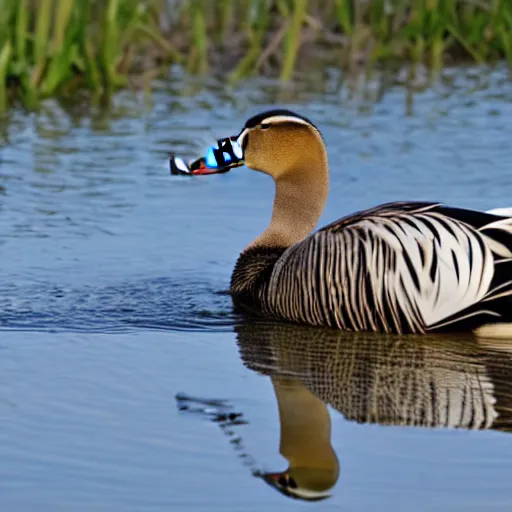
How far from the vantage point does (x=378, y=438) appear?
522 cm

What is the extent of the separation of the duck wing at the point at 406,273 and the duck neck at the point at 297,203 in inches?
24.3

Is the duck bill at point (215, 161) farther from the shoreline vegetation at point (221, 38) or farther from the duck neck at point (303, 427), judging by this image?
the shoreline vegetation at point (221, 38)

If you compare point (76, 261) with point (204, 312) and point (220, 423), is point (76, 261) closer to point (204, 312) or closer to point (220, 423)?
point (204, 312)

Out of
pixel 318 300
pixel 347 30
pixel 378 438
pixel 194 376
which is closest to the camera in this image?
pixel 378 438

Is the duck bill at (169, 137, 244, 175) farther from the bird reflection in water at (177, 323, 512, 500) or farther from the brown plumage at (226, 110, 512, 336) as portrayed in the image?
the bird reflection in water at (177, 323, 512, 500)

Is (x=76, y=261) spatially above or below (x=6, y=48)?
below

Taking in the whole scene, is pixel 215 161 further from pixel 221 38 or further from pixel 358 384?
pixel 221 38

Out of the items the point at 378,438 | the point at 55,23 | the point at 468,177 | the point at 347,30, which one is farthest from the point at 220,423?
the point at 347,30

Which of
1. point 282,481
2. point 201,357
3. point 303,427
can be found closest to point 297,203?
point 201,357

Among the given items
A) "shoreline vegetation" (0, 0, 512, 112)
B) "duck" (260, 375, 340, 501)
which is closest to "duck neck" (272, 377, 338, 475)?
"duck" (260, 375, 340, 501)

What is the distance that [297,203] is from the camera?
8.03 metres

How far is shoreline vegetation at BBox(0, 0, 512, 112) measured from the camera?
40.7 feet

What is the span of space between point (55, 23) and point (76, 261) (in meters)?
4.92

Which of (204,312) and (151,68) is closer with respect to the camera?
(204,312)
